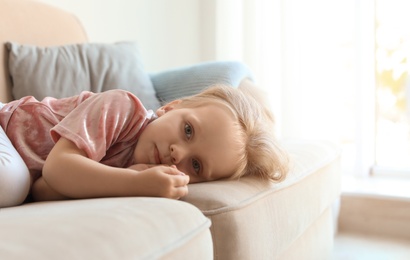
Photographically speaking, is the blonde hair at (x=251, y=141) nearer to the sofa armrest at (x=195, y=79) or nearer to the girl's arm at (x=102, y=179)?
the girl's arm at (x=102, y=179)

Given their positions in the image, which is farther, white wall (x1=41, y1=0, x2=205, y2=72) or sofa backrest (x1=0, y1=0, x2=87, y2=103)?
white wall (x1=41, y1=0, x2=205, y2=72)

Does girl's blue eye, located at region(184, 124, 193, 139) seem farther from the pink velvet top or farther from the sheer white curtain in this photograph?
the sheer white curtain

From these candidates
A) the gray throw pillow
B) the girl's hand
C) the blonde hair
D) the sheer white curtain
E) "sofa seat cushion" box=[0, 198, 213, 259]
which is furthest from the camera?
the sheer white curtain

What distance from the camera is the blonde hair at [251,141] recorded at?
4.24 ft

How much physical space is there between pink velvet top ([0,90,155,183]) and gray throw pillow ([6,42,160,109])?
524 mm

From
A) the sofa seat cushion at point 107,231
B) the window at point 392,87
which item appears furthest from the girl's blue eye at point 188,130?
the window at point 392,87

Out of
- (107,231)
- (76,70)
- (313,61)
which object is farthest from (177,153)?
(313,61)

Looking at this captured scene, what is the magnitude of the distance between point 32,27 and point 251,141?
1.09 metres

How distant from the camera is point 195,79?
213 cm

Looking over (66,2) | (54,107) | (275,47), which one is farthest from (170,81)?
(275,47)

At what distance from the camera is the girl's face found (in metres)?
1.23

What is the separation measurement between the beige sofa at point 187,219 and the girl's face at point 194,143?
2.1 inches

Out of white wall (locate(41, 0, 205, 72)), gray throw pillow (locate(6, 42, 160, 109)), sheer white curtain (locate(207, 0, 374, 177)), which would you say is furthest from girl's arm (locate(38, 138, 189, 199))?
sheer white curtain (locate(207, 0, 374, 177))

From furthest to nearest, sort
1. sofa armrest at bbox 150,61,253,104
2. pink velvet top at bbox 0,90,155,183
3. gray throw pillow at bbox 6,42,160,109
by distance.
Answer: sofa armrest at bbox 150,61,253,104 → gray throw pillow at bbox 6,42,160,109 → pink velvet top at bbox 0,90,155,183
